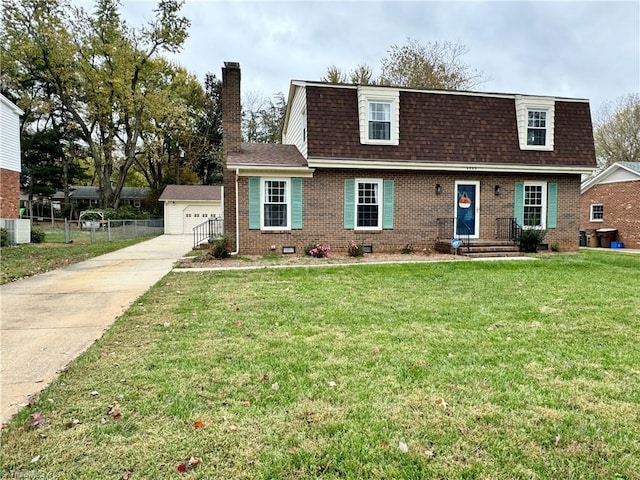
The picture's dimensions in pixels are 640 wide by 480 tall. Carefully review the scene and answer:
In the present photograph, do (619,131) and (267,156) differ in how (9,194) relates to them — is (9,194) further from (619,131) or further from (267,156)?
(619,131)

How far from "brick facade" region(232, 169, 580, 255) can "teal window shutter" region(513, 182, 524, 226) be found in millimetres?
143

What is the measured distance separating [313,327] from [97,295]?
4528 mm

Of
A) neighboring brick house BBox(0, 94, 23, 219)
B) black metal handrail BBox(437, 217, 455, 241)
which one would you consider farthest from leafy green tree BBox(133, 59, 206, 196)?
black metal handrail BBox(437, 217, 455, 241)

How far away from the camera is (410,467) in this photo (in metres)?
2.33

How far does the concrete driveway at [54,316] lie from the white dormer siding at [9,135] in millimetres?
9780

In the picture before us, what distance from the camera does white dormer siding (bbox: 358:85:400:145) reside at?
43.1 feet

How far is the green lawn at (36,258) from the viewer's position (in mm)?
9828

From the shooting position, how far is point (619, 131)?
103 feet

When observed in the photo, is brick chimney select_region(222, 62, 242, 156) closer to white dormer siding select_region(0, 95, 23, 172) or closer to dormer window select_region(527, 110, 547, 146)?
white dormer siding select_region(0, 95, 23, 172)

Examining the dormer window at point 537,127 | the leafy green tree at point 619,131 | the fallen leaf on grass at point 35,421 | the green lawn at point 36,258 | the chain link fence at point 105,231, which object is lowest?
the fallen leaf on grass at point 35,421

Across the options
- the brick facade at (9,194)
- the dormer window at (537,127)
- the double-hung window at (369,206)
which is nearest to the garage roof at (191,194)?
the brick facade at (9,194)

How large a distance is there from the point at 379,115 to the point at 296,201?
3.95 meters

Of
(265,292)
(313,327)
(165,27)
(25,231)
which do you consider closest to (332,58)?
(165,27)

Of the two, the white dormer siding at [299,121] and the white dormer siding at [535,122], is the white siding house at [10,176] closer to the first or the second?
the white dormer siding at [299,121]
